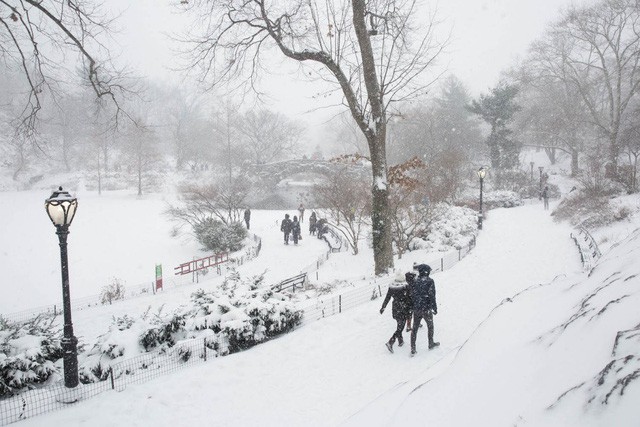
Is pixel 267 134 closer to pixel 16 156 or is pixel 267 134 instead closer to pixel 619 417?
pixel 16 156

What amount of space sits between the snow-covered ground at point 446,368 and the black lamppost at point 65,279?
66 centimetres

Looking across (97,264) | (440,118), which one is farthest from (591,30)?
(97,264)

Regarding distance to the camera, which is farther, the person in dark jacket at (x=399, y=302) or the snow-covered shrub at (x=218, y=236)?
the snow-covered shrub at (x=218, y=236)

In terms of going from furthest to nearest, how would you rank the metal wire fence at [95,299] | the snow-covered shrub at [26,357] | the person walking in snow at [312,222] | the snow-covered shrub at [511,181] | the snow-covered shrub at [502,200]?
the snow-covered shrub at [511,181], the snow-covered shrub at [502,200], the person walking in snow at [312,222], the metal wire fence at [95,299], the snow-covered shrub at [26,357]

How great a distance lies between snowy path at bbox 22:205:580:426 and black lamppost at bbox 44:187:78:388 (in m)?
0.73

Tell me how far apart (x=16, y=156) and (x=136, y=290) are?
41.9 metres

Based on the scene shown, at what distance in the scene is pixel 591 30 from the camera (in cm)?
2516

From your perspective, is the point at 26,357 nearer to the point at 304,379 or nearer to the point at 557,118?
the point at 304,379

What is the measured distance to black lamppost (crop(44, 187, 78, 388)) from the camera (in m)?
5.90

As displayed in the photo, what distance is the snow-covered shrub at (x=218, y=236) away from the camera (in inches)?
928

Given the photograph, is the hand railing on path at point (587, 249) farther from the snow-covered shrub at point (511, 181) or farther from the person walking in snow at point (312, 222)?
the snow-covered shrub at point (511, 181)

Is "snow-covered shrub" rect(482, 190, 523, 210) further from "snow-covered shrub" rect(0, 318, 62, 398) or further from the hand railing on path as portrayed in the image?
"snow-covered shrub" rect(0, 318, 62, 398)

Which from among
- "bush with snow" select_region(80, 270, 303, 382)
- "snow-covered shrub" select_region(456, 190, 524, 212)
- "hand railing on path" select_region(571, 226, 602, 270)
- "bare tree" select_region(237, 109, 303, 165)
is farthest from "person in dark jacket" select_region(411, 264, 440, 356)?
"bare tree" select_region(237, 109, 303, 165)

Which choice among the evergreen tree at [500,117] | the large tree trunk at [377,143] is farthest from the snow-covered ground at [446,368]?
the evergreen tree at [500,117]
